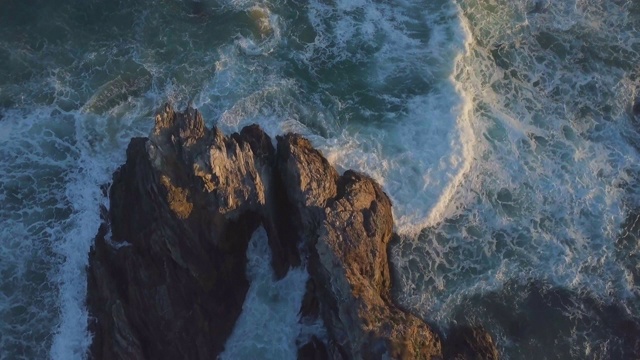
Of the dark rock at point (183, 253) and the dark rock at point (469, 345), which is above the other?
the dark rock at point (183, 253)

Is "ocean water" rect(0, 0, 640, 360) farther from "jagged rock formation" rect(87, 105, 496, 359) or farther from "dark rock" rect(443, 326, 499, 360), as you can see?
"jagged rock formation" rect(87, 105, 496, 359)

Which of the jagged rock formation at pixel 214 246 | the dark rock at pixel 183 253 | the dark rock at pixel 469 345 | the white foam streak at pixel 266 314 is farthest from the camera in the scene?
the white foam streak at pixel 266 314

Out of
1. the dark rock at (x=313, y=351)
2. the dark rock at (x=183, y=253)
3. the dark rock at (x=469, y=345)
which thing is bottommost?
the dark rock at (x=469, y=345)

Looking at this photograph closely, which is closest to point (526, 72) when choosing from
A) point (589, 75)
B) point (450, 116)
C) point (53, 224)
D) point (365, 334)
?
point (589, 75)

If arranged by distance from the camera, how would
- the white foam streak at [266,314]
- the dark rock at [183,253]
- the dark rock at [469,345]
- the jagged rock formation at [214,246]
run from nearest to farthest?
the jagged rock formation at [214,246], the dark rock at [183,253], the dark rock at [469,345], the white foam streak at [266,314]

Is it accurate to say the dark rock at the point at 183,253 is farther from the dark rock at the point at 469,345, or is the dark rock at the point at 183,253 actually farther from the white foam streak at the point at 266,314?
the dark rock at the point at 469,345

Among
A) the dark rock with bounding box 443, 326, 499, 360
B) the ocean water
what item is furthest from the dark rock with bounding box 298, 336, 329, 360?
the dark rock with bounding box 443, 326, 499, 360

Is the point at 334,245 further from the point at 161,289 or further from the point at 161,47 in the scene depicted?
the point at 161,47

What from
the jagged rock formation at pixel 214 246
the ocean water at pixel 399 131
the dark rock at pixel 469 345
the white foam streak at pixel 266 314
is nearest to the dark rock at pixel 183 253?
the jagged rock formation at pixel 214 246
